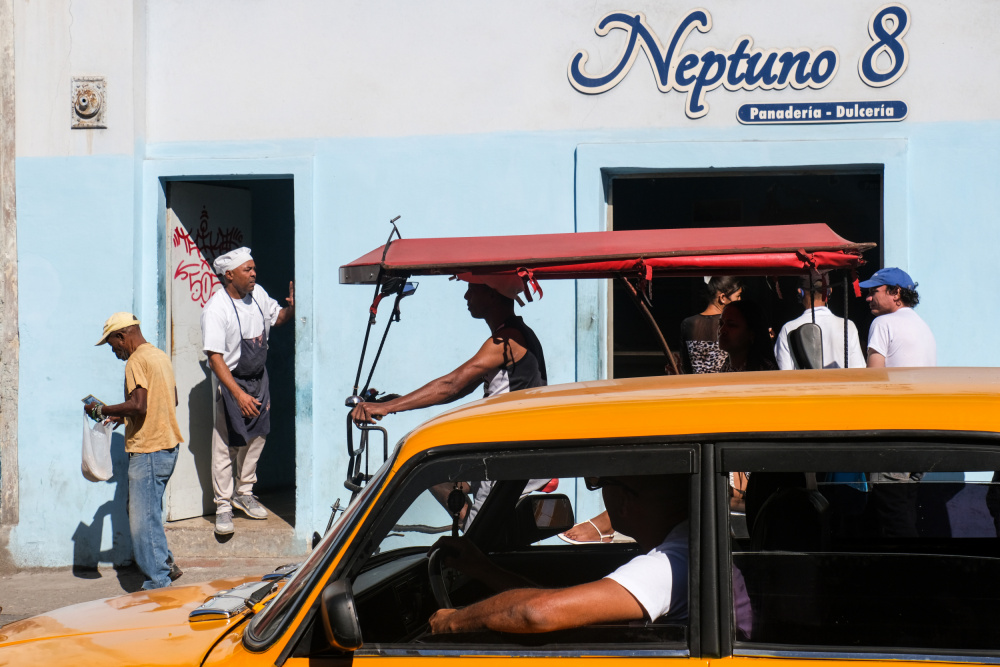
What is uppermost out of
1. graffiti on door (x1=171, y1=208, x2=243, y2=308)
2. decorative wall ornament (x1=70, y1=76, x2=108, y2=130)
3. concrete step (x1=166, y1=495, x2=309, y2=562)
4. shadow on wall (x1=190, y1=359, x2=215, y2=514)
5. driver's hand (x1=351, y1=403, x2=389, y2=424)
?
decorative wall ornament (x1=70, y1=76, x2=108, y2=130)

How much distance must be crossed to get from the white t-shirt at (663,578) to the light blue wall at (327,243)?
14.0ft

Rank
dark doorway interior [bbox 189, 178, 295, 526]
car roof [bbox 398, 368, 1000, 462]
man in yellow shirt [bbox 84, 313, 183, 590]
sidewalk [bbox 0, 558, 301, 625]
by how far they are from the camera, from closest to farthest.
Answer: car roof [bbox 398, 368, 1000, 462] < man in yellow shirt [bbox 84, 313, 183, 590] < sidewalk [bbox 0, 558, 301, 625] < dark doorway interior [bbox 189, 178, 295, 526]

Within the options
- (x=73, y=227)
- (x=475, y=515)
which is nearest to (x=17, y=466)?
(x=73, y=227)

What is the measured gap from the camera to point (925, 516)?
246cm

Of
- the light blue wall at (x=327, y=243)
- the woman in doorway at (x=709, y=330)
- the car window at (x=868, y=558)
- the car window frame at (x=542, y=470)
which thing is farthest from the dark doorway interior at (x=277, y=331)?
the car window at (x=868, y=558)

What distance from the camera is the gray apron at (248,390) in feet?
23.4

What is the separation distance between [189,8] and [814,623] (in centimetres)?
654

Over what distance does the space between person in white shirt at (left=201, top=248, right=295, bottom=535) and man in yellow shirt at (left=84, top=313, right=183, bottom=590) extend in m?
0.79

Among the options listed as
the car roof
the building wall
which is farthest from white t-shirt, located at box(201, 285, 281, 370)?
the car roof

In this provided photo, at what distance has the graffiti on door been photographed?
24.5ft

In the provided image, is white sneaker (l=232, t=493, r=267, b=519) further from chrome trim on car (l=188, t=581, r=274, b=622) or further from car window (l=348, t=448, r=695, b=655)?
car window (l=348, t=448, r=695, b=655)

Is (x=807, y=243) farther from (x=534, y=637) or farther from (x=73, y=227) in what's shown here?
(x=73, y=227)

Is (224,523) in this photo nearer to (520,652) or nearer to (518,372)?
(518,372)

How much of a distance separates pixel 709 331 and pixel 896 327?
1103mm
